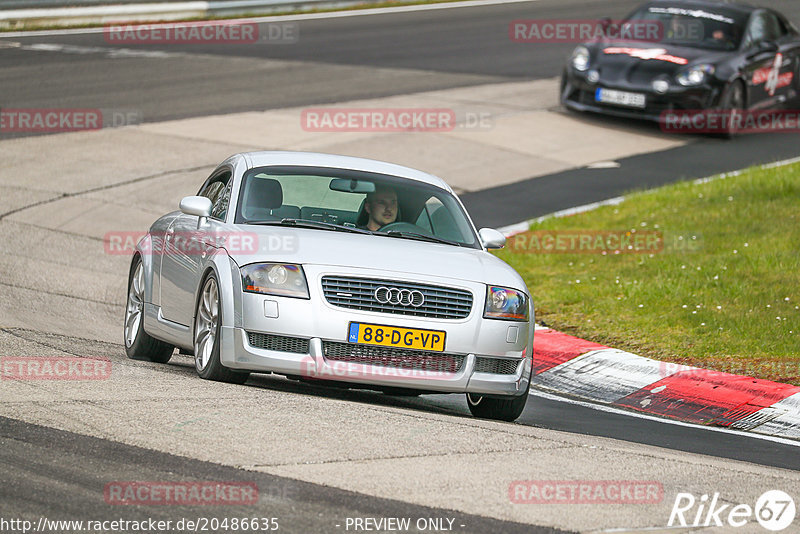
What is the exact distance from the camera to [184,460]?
5.88 metres

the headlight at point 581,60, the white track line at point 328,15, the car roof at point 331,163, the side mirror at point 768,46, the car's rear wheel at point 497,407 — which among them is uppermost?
the car roof at point 331,163

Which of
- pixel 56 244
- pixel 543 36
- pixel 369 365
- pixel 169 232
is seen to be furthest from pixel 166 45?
pixel 369 365

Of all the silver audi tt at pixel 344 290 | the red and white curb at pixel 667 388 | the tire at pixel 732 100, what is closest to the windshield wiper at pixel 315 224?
the silver audi tt at pixel 344 290

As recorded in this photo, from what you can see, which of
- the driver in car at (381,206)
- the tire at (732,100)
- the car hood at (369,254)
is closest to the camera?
the car hood at (369,254)

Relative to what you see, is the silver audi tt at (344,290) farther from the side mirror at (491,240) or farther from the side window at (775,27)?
the side window at (775,27)

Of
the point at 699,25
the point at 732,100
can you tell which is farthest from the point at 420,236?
the point at 699,25

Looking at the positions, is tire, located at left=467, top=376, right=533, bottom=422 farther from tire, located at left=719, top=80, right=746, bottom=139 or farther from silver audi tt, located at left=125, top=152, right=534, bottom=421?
tire, located at left=719, top=80, right=746, bottom=139

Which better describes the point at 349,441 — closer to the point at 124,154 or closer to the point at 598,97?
the point at 124,154

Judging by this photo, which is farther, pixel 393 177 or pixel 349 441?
pixel 393 177

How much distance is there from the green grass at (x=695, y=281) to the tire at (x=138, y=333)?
3429 mm

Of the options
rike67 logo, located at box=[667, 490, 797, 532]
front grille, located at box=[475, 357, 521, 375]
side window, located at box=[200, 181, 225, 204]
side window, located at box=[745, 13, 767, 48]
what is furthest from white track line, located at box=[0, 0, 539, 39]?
rike67 logo, located at box=[667, 490, 797, 532]

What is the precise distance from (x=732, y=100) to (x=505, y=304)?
12.5 m

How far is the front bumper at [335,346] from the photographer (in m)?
7.49

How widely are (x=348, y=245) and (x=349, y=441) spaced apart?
1851mm
